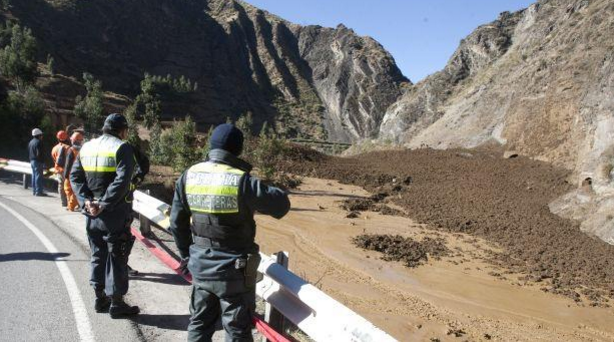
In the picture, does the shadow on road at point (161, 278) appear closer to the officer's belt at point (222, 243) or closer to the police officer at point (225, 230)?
the police officer at point (225, 230)

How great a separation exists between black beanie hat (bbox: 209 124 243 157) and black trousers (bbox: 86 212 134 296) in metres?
1.73

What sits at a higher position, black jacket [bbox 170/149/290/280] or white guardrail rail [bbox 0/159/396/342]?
black jacket [bbox 170/149/290/280]

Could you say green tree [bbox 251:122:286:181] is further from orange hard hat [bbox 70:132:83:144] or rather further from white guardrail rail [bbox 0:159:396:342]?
white guardrail rail [bbox 0:159:396:342]

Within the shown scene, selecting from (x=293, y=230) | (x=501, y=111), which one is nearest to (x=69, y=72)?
(x=501, y=111)

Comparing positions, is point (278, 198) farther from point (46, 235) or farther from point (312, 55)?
point (312, 55)

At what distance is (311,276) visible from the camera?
9.55m

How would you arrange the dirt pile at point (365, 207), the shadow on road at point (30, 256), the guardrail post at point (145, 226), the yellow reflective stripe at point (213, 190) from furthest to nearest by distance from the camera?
the dirt pile at point (365, 207) → the guardrail post at point (145, 226) → the shadow on road at point (30, 256) → the yellow reflective stripe at point (213, 190)

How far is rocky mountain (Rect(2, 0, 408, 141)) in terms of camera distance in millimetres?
82625

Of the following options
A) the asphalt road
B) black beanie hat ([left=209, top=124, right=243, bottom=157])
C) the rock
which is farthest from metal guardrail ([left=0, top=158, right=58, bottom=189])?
the rock

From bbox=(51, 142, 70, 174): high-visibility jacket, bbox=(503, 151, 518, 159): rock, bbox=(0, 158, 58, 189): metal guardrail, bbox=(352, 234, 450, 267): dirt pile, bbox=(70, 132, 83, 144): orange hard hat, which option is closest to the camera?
bbox=(70, 132, 83, 144): orange hard hat

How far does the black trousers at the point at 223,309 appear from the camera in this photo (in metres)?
3.05

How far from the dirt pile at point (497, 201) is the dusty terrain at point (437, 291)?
28.1 inches

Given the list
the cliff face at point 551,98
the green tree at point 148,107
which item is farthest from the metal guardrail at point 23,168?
the green tree at point 148,107

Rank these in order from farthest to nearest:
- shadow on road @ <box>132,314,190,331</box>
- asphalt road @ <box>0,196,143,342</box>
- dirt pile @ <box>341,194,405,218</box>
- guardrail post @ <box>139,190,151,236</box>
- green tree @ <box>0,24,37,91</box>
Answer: green tree @ <box>0,24,37,91</box>
dirt pile @ <box>341,194,405,218</box>
guardrail post @ <box>139,190,151,236</box>
shadow on road @ <box>132,314,190,331</box>
asphalt road @ <box>0,196,143,342</box>
